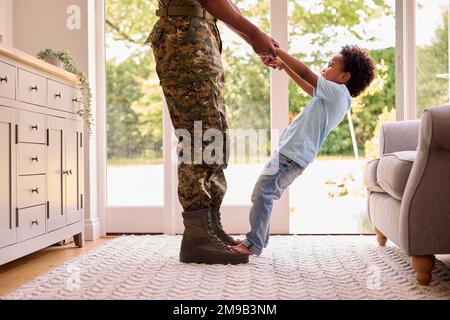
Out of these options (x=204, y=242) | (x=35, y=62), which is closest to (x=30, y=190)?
(x=35, y=62)

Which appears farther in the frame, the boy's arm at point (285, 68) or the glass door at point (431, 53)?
the glass door at point (431, 53)

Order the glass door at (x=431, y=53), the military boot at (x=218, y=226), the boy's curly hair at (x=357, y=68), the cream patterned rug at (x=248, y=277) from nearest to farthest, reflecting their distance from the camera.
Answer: the cream patterned rug at (x=248, y=277) < the military boot at (x=218, y=226) < the boy's curly hair at (x=357, y=68) < the glass door at (x=431, y=53)

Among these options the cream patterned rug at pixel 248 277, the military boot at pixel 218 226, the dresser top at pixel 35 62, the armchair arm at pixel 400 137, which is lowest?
the cream patterned rug at pixel 248 277

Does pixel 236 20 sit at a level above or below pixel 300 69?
above

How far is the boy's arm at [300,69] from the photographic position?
2.38 m

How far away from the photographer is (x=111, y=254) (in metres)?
2.70

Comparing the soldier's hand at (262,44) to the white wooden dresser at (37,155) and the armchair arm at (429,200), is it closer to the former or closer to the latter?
the armchair arm at (429,200)

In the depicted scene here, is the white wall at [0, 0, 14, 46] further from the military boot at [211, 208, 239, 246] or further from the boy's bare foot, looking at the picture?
the boy's bare foot

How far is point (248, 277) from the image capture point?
6.91ft

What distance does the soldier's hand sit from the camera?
2.22 meters

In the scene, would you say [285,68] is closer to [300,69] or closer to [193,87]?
[300,69]

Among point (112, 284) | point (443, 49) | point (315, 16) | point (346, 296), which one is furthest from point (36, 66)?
point (443, 49)

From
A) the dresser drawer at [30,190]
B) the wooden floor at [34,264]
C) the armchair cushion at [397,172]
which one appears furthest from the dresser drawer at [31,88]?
the armchair cushion at [397,172]

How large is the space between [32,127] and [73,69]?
0.64 meters
